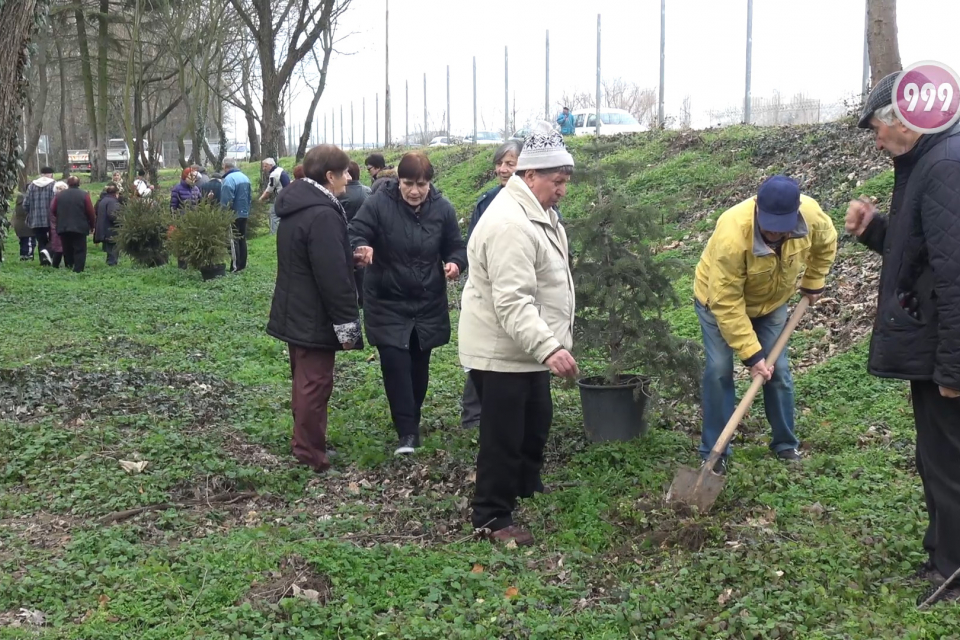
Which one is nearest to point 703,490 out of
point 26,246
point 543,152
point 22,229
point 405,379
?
point 543,152

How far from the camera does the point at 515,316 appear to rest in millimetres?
4410

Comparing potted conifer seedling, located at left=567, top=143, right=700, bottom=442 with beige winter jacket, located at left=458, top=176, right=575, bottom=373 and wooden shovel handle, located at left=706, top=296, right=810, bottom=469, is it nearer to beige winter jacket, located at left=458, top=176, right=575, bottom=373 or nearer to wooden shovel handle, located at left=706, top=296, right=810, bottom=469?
wooden shovel handle, located at left=706, top=296, right=810, bottom=469

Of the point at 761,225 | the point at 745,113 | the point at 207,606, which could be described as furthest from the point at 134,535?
the point at 745,113

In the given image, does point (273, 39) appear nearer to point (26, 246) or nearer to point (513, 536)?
point (26, 246)

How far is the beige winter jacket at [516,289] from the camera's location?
14.5 ft

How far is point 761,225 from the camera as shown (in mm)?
4938

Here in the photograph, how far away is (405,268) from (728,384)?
211 cm

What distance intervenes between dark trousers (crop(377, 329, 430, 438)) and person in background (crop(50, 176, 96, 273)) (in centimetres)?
1305

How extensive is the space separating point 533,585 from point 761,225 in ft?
6.97

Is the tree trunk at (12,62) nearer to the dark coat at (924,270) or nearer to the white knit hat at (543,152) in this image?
the white knit hat at (543,152)

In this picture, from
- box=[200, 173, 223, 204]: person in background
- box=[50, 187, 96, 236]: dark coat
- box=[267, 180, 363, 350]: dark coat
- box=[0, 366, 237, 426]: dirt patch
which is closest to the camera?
box=[267, 180, 363, 350]: dark coat

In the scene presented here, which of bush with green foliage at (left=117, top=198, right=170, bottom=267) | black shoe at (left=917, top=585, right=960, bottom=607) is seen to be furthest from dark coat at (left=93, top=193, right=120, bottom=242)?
black shoe at (left=917, top=585, right=960, bottom=607)

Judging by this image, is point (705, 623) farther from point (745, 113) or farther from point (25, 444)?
point (745, 113)

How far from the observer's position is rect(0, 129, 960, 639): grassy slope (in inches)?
155
